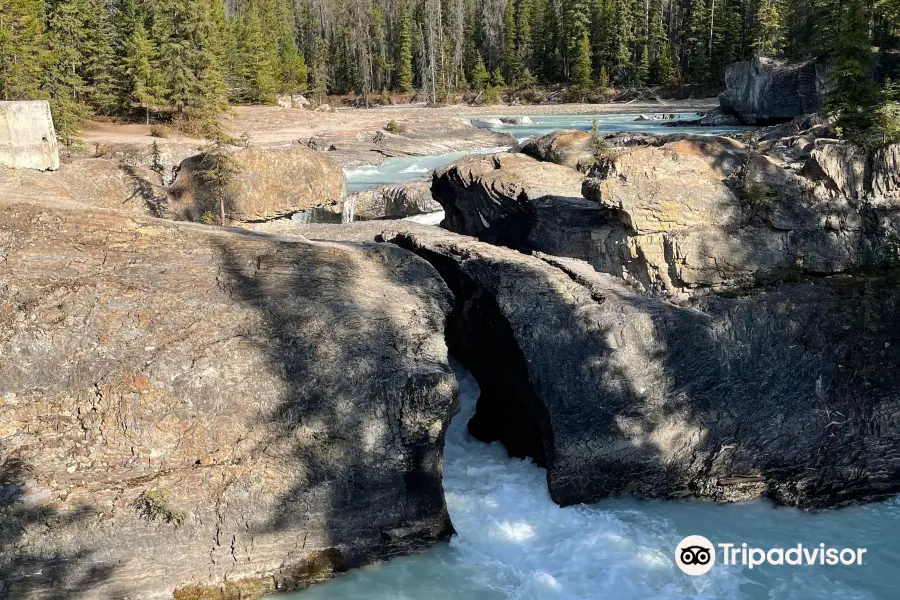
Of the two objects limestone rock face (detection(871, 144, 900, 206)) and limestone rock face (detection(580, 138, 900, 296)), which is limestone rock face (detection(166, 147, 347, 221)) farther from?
limestone rock face (detection(871, 144, 900, 206))

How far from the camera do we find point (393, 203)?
2305 cm

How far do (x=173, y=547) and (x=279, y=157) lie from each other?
44.7 ft

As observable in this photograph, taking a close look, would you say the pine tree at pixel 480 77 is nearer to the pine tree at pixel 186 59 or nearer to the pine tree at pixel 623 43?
the pine tree at pixel 623 43

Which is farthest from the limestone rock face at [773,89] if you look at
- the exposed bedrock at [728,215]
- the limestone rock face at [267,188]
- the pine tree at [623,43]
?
the exposed bedrock at [728,215]

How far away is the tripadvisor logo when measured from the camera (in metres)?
7.65

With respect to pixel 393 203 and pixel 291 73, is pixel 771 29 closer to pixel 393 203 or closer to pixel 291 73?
pixel 291 73

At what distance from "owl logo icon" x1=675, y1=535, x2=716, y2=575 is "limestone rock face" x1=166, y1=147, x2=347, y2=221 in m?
12.9

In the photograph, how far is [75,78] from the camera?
3669cm

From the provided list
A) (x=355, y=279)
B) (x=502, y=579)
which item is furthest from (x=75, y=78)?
(x=502, y=579)

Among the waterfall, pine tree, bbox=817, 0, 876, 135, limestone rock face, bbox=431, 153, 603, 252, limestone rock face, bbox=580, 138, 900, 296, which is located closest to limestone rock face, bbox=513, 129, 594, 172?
limestone rock face, bbox=431, 153, 603, 252

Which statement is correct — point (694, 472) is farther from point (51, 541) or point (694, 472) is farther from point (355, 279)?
point (51, 541)

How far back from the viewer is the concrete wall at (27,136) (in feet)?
41.2

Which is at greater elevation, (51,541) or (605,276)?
(605,276)

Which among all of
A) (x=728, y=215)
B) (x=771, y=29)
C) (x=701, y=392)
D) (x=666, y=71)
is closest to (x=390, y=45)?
(x=666, y=71)
